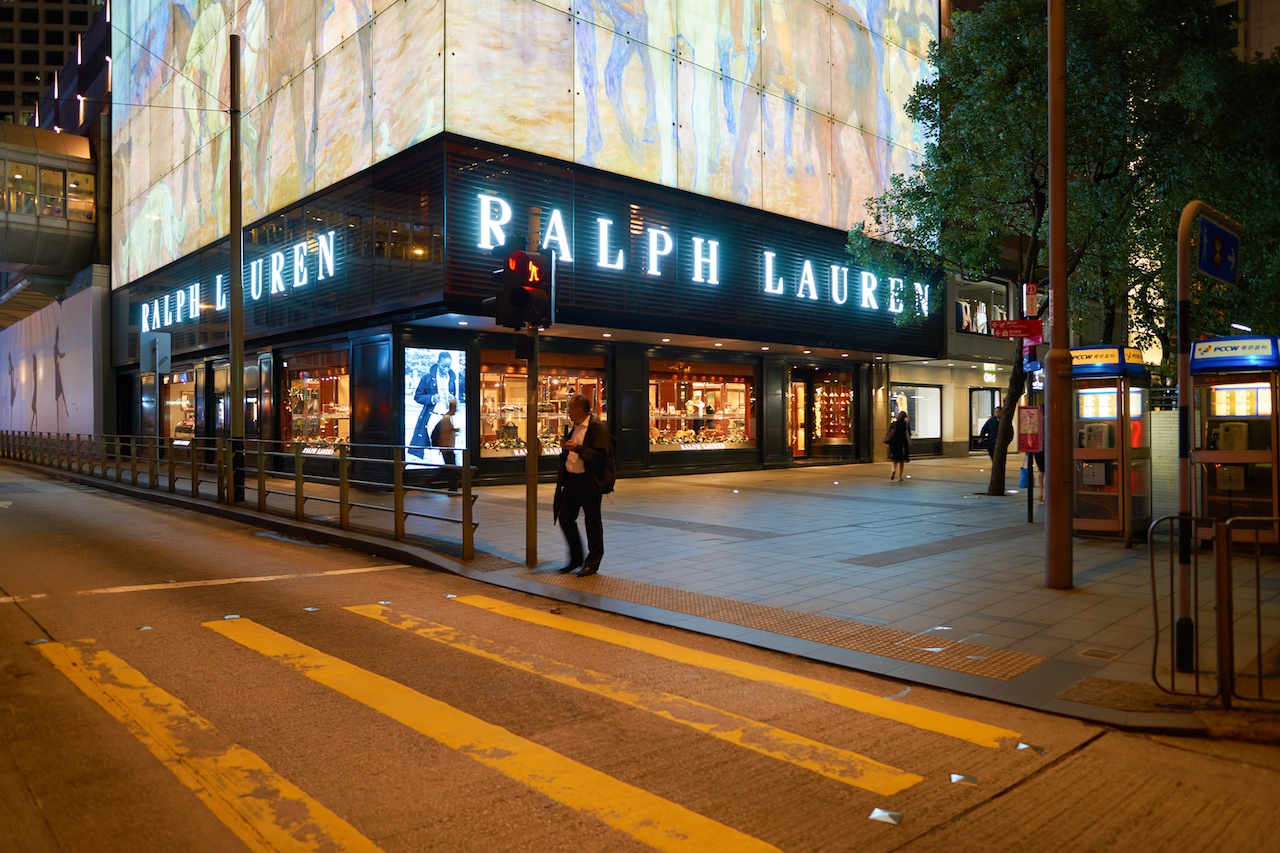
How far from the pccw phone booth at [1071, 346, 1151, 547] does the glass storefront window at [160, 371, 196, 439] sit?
2654 centimetres

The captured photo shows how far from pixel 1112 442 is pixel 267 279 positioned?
66.2 feet

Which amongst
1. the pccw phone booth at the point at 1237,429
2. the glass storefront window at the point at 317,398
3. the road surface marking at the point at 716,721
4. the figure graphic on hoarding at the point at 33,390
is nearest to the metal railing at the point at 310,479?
the glass storefront window at the point at 317,398

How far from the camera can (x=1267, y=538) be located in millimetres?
10164

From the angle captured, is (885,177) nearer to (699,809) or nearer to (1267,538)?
(1267,538)

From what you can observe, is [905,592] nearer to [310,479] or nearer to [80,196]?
[310,479]

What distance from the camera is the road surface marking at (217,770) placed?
347cm

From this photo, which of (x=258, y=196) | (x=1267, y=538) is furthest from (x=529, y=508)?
(x=258, y=196)

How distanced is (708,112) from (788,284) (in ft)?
16.3

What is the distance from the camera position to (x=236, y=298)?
1532 centimetres

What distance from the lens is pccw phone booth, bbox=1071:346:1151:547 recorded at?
1109 cm

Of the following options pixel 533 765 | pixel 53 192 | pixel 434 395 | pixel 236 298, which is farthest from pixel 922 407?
pixel 53 192

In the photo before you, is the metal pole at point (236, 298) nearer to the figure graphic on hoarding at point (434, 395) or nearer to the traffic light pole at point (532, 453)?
the figure graphic on hoarding at point (434, 395)

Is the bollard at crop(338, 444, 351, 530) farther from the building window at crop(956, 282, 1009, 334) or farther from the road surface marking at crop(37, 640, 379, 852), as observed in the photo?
the building window at crop(956, 282, 1009, 334)

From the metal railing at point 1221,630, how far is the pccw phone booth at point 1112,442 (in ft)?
7.70
